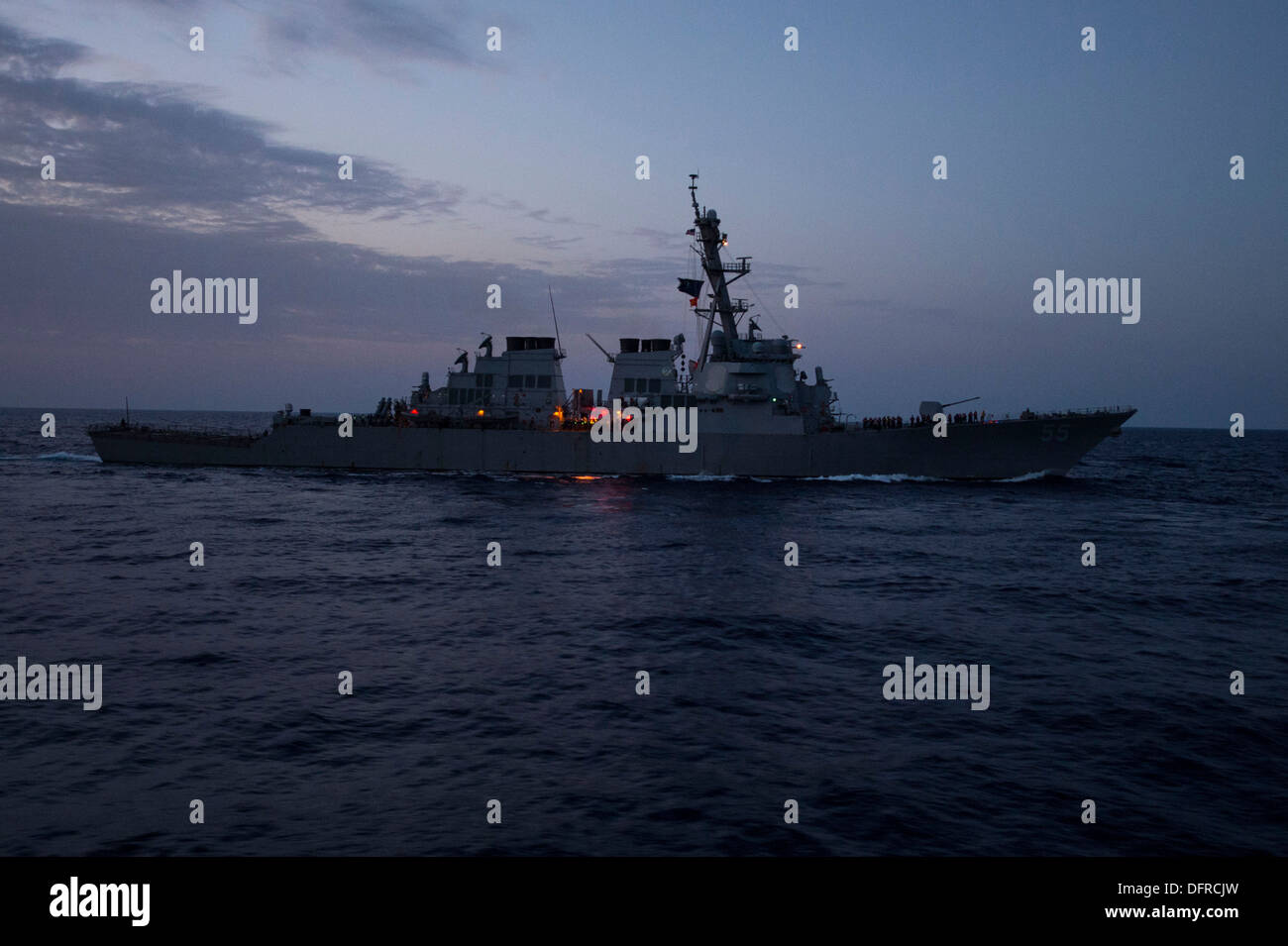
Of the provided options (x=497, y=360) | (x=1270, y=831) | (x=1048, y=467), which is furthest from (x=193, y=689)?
(x=1048, y=467)

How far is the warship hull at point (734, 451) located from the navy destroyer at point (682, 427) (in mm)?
78

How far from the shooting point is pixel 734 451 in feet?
167

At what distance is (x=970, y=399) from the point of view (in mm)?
48438

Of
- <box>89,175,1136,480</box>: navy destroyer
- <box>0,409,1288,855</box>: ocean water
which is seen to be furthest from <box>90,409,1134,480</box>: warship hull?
<box>0,409,1288,855</box>: ocean water

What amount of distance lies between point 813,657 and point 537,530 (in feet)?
62.1

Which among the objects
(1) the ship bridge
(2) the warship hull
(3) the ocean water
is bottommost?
(3) the ocean water

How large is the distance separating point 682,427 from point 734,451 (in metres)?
3.93

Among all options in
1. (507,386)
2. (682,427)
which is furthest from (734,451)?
(507,386)

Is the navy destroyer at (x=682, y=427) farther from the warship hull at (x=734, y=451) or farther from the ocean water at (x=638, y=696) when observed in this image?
the ocean water at (x=638, y=696)

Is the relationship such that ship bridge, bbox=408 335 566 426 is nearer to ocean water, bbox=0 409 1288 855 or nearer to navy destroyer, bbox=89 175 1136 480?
navy destroyer, bbox=89 175 1136 480

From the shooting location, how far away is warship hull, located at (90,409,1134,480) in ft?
164

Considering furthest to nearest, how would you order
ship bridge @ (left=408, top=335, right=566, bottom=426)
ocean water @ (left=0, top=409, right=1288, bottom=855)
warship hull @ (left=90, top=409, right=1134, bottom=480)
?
1. ship bridge @ (left=408, top=335, right=566, bottom=426)
2. warship hull @ (left=90, top=409, right=1134, bottom=480)
3. ocean water @ (left=0, top=409, right=1288, bottom=855)

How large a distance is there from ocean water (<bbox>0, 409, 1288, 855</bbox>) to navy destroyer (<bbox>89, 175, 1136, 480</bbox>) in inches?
677
